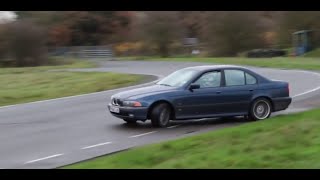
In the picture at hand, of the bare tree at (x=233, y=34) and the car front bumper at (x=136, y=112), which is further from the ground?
the bare tree at (x=233, y=34)

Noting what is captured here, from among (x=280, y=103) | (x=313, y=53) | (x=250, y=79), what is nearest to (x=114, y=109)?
(x=250, y=79)

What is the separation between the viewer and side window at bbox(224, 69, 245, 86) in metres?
13.4

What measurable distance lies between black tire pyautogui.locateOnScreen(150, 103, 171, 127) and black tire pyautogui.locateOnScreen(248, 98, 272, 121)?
6.56 ft

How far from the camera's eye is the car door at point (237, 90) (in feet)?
43.2

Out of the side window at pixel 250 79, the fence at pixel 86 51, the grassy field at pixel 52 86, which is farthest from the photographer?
the fence at pixel 86 51

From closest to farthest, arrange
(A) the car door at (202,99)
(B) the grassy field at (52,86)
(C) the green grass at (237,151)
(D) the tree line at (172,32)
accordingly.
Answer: (C) the green grass at (237,151), (A) the car door at (202,99), (B) the grassy field at (52,86), (D) the tree line at (172,32)

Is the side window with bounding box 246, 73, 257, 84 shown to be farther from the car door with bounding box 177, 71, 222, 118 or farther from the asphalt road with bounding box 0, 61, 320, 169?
the asphalt road with bounding box 0, 61, 320, 169

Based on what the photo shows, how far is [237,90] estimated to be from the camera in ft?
43.5

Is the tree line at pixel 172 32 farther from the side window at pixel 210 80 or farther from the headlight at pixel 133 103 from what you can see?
the headlight at pixel 133 103

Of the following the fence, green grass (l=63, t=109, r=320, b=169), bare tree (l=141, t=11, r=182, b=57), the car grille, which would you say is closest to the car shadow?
the car grille

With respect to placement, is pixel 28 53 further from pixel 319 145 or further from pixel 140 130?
pixel 319 145

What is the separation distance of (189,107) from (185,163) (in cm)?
529

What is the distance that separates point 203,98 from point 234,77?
1066 mm

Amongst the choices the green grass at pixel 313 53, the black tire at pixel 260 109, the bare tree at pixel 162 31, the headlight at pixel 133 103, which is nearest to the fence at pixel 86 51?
the bare tree at pixel 162 31
